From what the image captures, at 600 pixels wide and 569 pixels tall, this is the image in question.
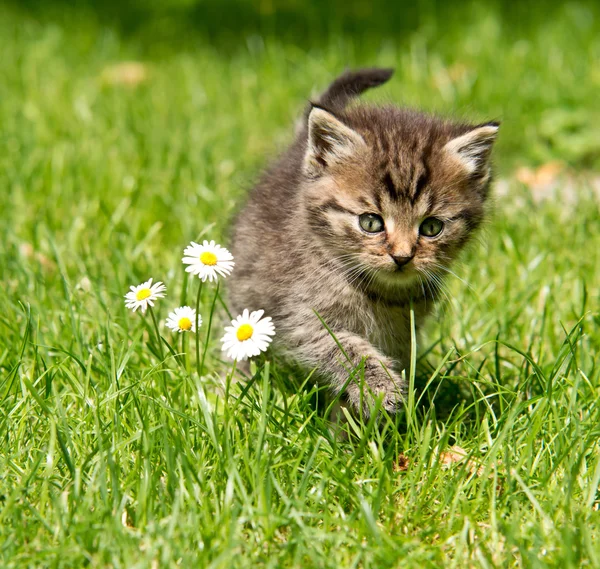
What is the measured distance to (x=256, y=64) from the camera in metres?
7.45

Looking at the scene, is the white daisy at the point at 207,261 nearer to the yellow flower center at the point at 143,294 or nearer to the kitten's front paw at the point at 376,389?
the yellow flower center at the point at 143,294

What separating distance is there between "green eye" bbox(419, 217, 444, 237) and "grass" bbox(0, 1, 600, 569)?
470mm

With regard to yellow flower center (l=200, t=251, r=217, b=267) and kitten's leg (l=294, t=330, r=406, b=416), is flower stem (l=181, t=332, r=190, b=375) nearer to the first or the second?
yellow flower center (l=200, t=251, r=217, b=267)

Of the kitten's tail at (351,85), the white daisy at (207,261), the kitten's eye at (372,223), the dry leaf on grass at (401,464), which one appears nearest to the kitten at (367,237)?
the kitten's eye at (372,223)

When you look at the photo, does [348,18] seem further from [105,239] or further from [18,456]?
[18,456]

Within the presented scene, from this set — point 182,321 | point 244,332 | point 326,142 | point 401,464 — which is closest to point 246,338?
point 244,332

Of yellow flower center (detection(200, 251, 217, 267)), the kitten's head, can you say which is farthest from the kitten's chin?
yellow flower center (detection(200, 251, 217, 267))

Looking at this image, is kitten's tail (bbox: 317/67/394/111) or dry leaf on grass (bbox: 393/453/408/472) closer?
dry leaf on grass (bbox: 393/453/408/472)

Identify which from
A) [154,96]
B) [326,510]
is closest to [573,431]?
[326,510]

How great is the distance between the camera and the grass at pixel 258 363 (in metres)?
2.50

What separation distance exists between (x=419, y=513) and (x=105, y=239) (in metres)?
2.61

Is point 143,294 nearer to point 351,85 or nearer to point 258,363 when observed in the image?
point 258,363

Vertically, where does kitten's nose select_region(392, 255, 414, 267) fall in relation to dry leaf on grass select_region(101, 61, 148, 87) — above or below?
above

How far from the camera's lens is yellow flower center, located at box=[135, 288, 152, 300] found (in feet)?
10.1
